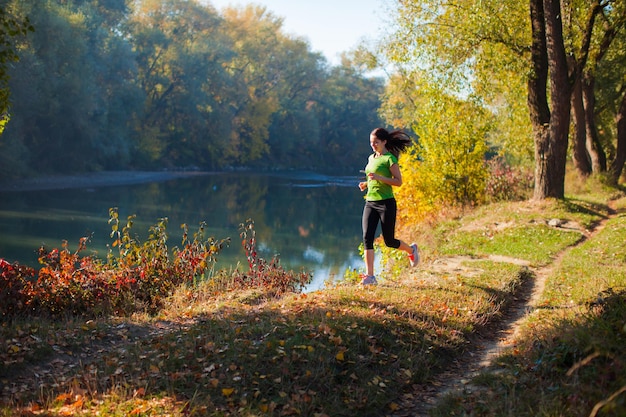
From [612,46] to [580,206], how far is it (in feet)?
28.3

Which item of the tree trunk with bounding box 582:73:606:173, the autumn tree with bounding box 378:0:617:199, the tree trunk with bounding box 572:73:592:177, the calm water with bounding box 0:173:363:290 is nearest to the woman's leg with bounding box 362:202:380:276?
the calm water with bounding box 0:173:363:290

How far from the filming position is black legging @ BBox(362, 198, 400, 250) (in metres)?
8.95

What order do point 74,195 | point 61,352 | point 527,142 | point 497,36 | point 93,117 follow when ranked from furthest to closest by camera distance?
point 93,117
point 74,195
point 527,142
point 497,36
point 61,352

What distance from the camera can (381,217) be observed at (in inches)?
356

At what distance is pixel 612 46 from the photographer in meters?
23.2

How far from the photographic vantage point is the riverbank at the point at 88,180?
1490 inches

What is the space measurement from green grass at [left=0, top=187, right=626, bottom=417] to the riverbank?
105 feet

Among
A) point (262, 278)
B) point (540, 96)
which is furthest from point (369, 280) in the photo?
point (540, 96)

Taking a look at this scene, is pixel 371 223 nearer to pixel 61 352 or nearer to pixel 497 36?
pixel 61 352

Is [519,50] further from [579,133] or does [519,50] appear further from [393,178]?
[393,178]

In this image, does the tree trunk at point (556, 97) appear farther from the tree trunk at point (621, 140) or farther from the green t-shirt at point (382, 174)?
the green t-shirt at point (382, 174)

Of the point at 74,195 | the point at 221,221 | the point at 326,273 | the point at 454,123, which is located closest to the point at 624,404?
the point at 326,273

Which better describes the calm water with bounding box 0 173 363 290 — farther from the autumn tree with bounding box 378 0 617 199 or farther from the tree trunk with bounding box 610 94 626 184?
the tree trunk with bounding box 610 94 626 184

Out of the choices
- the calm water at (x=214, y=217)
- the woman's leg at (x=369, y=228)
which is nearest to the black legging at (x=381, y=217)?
the woman's leg at (x=369, y=228)
